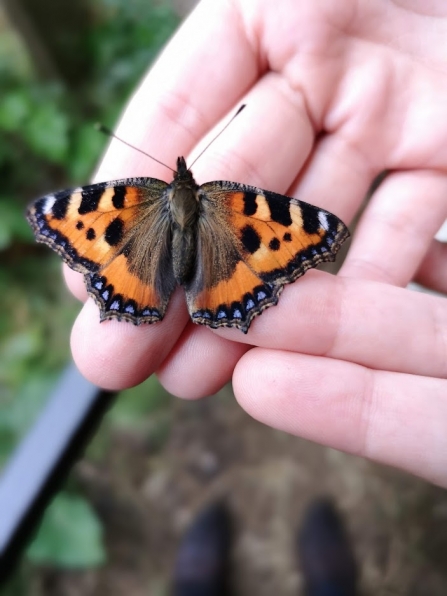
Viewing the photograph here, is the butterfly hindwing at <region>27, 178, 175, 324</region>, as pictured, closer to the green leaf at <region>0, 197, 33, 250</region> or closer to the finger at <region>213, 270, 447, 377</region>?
the finger at <region>213, 270, 447, 377</region>

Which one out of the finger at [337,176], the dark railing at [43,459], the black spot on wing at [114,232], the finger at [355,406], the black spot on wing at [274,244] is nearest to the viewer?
the finger at [355,406]

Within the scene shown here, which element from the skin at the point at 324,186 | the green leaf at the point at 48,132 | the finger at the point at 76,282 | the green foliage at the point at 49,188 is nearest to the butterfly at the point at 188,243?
the skin at the point at 324,186

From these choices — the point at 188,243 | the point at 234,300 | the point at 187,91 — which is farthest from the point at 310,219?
the point at 187,91

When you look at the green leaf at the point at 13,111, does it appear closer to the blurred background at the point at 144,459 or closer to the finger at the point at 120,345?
the blurred background at the point at 144,459

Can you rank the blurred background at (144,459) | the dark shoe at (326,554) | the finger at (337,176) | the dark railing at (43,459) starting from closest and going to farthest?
the dark railing at (43,459) < the finger at (337,176) < the blurred background at (144,459) < the dark shoe at (326,554)

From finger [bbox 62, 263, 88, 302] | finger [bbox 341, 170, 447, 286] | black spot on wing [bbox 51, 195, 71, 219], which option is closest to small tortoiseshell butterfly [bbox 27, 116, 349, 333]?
black spot on wing [bbox 51, 195, 71, 219]

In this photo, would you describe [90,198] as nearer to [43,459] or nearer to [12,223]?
[43,459]

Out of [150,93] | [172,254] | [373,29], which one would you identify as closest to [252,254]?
[172,254]
